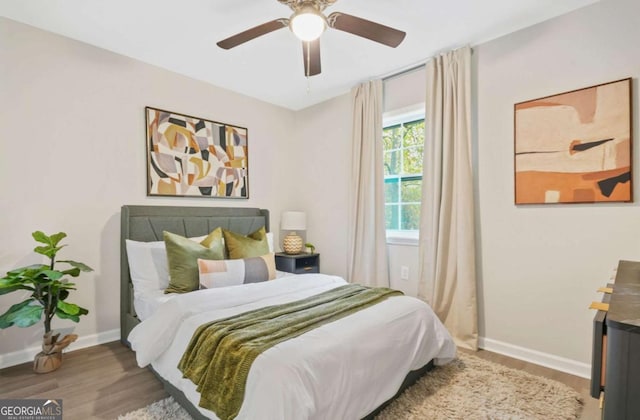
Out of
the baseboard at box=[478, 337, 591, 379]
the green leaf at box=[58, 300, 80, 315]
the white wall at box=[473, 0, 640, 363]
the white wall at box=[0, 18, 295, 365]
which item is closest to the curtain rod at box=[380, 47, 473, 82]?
the white wall at box=[473, 0, 640, 363]

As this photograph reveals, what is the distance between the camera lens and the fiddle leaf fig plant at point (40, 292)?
6.77 feet

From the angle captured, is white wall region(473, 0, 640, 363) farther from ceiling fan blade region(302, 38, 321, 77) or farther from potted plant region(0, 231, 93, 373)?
potted plant region(0, 231, 93, 373)

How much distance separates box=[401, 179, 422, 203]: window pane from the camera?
326cm

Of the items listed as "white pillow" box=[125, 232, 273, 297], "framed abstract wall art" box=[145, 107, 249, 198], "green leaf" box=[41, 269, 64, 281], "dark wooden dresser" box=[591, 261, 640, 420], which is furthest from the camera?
"framed abstract wall art" box=[145, 107, 249, 198]

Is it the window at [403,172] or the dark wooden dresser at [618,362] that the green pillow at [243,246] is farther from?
the dark wooden dresser at [618,362]

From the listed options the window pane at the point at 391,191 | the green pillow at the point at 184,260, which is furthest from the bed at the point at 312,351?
the window pane at the point at 391,191

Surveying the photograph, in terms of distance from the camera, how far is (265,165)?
4047 millimetres

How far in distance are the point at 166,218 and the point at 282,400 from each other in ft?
7.62

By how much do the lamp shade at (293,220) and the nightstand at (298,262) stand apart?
1.20ft

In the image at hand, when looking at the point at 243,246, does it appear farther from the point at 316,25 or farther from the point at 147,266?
the point at 316,25

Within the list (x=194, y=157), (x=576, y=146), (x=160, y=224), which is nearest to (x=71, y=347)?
(x=160, y=224)

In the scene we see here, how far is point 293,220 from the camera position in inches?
156

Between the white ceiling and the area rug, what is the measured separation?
2.62m

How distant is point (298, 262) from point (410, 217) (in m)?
1.41
